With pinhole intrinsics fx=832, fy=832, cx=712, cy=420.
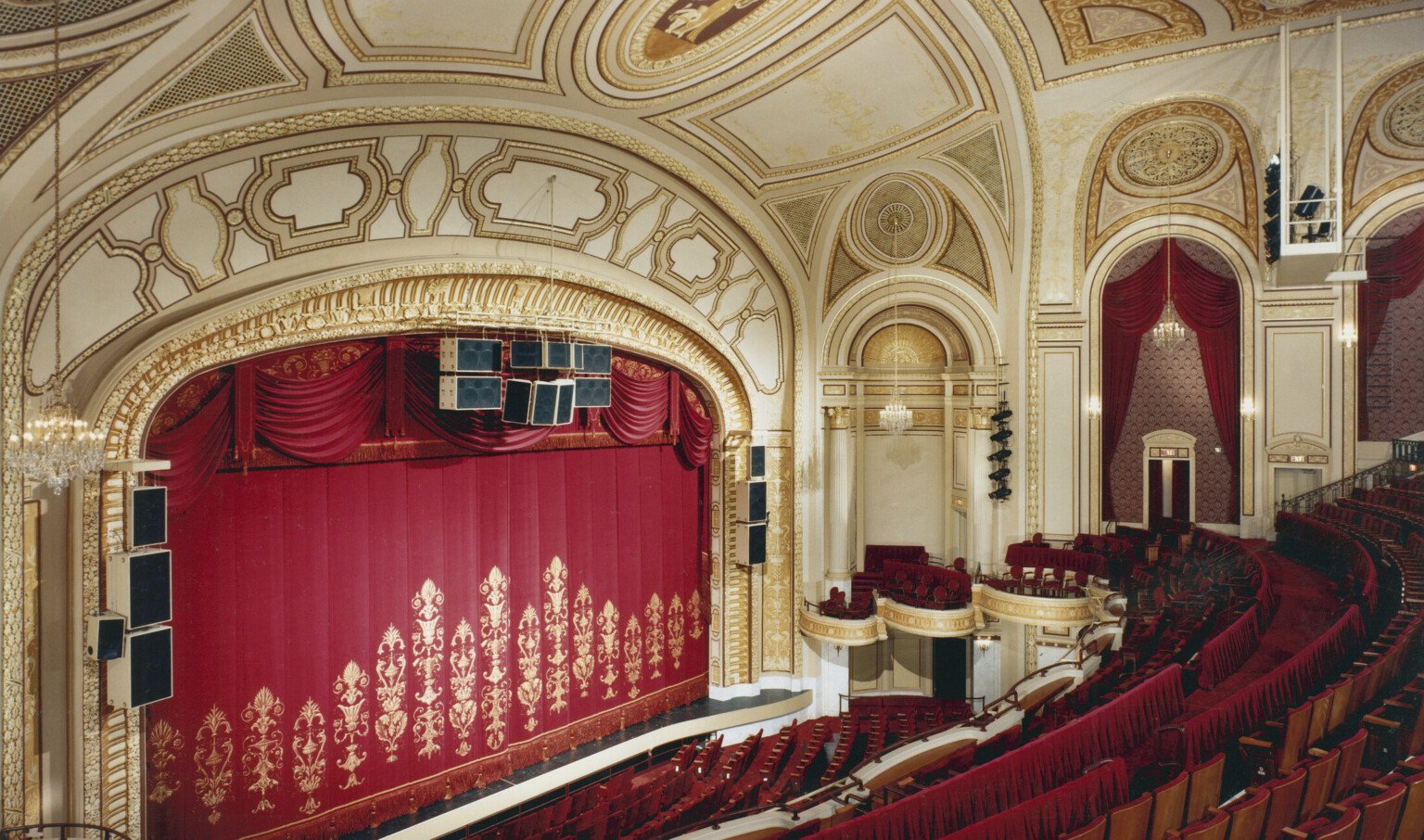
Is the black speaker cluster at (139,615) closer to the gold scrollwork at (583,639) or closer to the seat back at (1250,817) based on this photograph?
the gold scrollwork at (583,639)

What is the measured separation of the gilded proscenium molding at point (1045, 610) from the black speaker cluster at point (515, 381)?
4.50 m

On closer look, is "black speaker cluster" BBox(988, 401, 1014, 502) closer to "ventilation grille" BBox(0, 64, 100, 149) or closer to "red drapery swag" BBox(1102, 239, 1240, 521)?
"red drapery swag" BBox(1102, 239, 1240, 521)

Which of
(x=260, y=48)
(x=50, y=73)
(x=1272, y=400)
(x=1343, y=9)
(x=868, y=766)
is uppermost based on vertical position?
(x=1343, y=9)

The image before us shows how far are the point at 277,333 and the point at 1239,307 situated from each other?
8431 mm

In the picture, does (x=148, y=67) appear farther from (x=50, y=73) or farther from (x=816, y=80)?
(x=816, y=80)

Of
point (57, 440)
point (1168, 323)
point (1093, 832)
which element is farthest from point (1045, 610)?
point (57, 440)

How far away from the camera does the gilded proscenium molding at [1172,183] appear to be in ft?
24.4

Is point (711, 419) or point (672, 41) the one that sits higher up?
point (672, 41)

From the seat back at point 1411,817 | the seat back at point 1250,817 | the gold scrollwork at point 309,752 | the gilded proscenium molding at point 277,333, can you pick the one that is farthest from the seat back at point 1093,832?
the gold scrollwork at point 309,752

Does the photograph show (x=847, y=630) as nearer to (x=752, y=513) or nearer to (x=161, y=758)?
(x=752, y=513)

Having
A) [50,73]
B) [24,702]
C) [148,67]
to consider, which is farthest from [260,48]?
[24,702]

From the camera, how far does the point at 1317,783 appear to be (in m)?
2.98

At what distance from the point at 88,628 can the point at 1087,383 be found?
8.39 m

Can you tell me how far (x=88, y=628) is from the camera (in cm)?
484
